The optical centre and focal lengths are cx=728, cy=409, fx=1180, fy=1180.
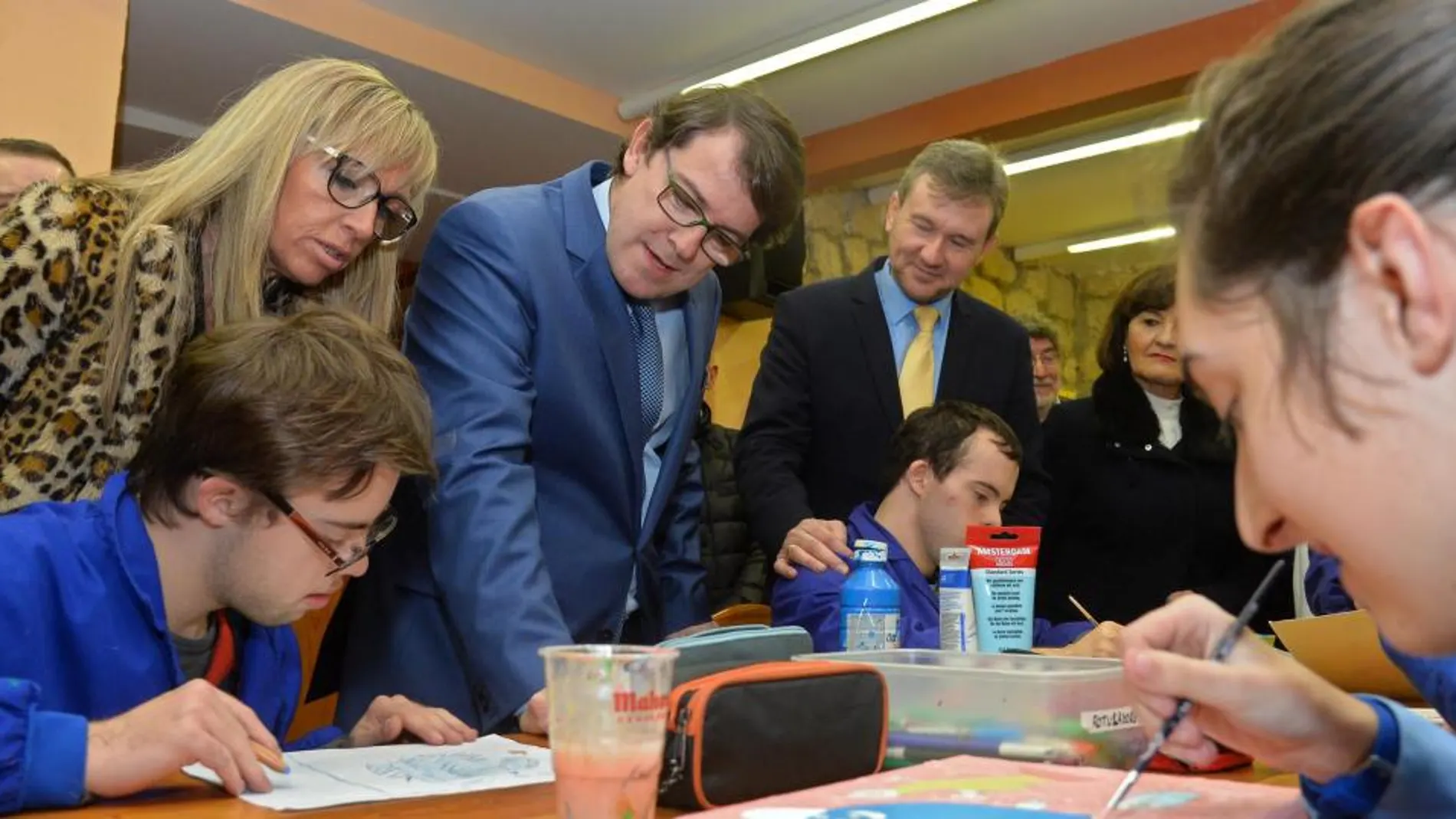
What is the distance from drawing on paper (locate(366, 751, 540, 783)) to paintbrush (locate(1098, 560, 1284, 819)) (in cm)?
51

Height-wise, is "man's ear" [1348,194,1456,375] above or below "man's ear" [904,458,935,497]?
above

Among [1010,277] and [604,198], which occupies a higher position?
[1010,277]

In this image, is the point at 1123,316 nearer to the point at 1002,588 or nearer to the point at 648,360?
the point at 1002,588

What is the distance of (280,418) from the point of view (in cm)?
130

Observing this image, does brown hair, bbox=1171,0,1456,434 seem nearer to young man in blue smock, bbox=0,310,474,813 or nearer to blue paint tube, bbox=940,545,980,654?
young man in blue smock, bbox=0,310,474,813

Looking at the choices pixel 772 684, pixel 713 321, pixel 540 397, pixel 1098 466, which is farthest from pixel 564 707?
pixel 1098 466

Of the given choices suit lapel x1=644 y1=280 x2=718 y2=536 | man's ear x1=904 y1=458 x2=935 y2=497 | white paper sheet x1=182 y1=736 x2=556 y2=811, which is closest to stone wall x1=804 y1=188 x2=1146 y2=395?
man's ear x1=904 y1=458 x2=935 y2=497

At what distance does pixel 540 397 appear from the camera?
1.60m

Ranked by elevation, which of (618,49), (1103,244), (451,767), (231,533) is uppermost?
(618,49)

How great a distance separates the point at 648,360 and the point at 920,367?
92 cm

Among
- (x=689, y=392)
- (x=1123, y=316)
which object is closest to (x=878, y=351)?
(x=1123, y=316)

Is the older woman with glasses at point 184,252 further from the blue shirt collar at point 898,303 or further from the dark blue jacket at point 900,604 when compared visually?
the blue shirt collar at point 898,303

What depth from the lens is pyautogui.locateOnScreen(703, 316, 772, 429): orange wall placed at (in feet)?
19.4

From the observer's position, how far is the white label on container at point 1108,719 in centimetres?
104
